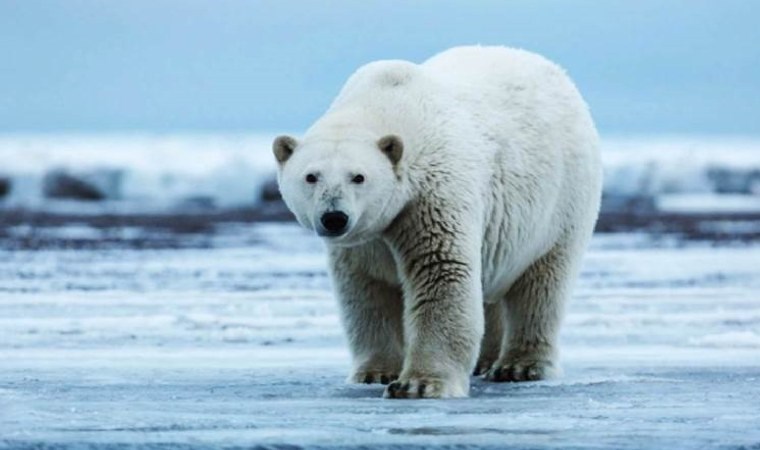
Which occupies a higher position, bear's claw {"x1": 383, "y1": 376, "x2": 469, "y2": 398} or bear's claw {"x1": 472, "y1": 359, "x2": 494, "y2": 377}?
bear's claw {"x1": 472, "y1": 359, "x2": 494, "y2": 377}

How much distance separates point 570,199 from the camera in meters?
6.70

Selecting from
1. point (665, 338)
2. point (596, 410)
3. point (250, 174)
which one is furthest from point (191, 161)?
point (596, 410)

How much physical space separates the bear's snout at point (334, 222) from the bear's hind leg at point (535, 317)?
4.33 ft

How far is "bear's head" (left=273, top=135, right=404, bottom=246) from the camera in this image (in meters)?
5.36

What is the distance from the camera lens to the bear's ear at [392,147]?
18.4 feet

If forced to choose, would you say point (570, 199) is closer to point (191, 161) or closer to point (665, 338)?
point (665, 338)

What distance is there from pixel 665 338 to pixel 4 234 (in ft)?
39.3

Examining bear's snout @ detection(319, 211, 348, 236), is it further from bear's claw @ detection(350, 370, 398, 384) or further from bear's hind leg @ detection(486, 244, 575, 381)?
bear's hind leg @ detection(486, 244, 575, 381)

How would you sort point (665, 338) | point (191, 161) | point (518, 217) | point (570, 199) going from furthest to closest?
point (191, 161) → point (665, 338) → point (570, 199) → point (518, 217)

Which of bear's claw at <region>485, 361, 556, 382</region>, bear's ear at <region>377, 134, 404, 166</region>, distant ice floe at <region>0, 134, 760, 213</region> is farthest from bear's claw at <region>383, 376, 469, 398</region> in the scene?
distant ice floe at <region>0, 134, 760, 213</region>

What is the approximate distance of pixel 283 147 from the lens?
5.72 metres

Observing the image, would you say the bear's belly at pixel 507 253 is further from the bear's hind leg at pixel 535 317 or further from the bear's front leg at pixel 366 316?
the bear's front leg at pixel 366 316

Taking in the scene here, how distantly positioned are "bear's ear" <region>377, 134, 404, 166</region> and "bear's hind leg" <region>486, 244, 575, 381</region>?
1.18 metres

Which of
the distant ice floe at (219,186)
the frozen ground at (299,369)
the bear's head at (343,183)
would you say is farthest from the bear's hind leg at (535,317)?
the distant ice floe at (219,186)
